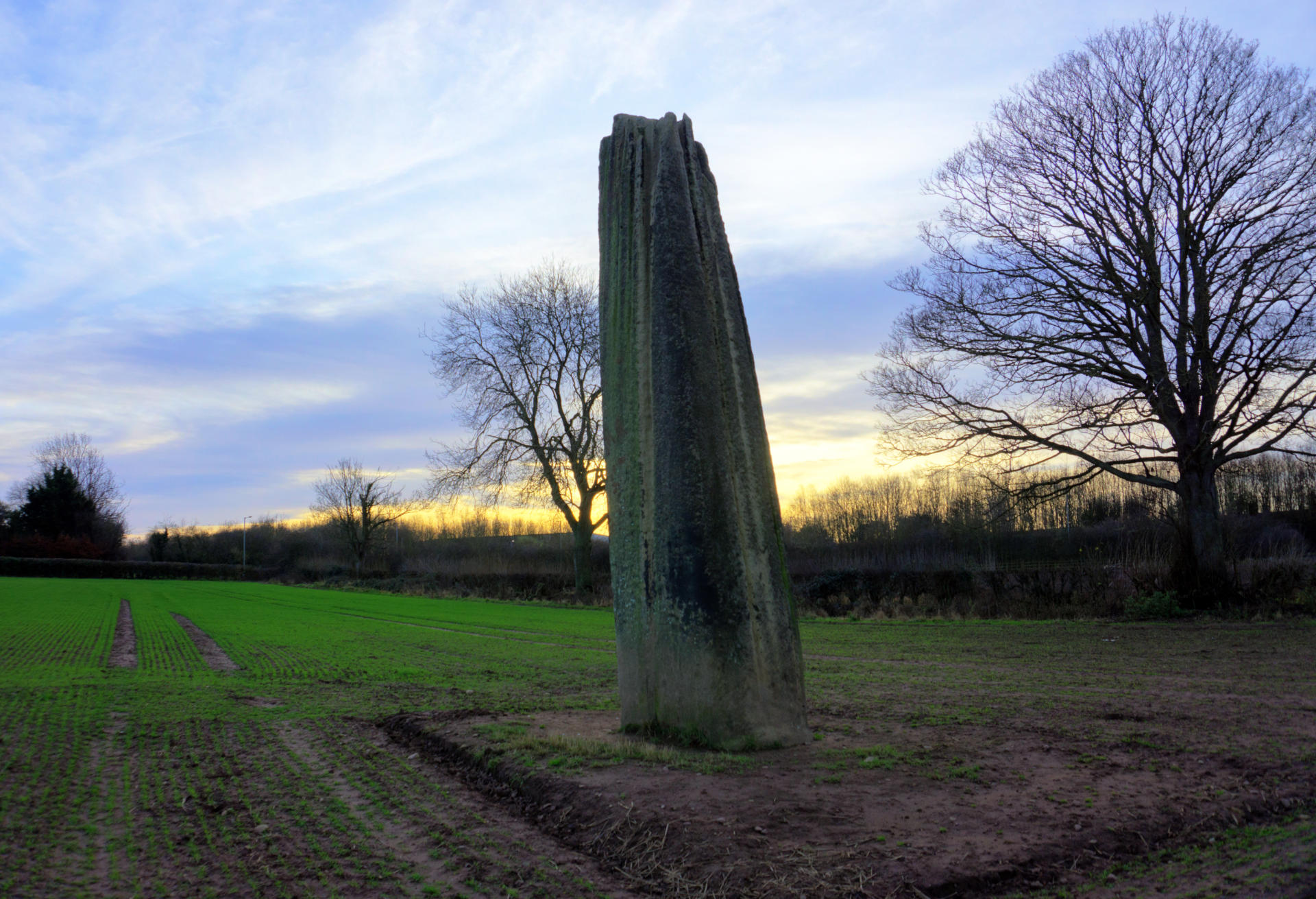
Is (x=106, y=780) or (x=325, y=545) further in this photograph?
(x=325, y=545)

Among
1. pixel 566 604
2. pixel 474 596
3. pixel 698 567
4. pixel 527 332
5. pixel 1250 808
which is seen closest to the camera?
pixel 1250 808

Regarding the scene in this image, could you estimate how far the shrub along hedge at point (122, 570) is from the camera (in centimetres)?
5150

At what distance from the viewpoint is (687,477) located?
4.88 m

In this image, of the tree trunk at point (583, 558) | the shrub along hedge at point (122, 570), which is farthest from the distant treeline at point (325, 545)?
the tree trunk at point (583, 558)

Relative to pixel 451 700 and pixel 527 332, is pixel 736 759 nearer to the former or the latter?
pixel 451 700

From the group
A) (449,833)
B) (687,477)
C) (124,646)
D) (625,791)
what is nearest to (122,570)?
(124,646)

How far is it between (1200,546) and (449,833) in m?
18.1

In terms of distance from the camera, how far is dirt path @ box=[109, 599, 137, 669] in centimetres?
843

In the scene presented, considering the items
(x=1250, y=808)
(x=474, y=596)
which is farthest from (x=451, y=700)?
(x=474, y=596)

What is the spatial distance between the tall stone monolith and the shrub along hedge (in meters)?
54.7

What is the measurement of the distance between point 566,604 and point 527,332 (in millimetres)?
11306

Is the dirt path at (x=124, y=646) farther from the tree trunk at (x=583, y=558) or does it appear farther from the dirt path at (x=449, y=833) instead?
the tree trunk at (x=583, y=558)

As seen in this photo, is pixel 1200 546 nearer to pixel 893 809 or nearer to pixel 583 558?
pixel 893 809

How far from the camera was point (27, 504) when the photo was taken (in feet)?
217
